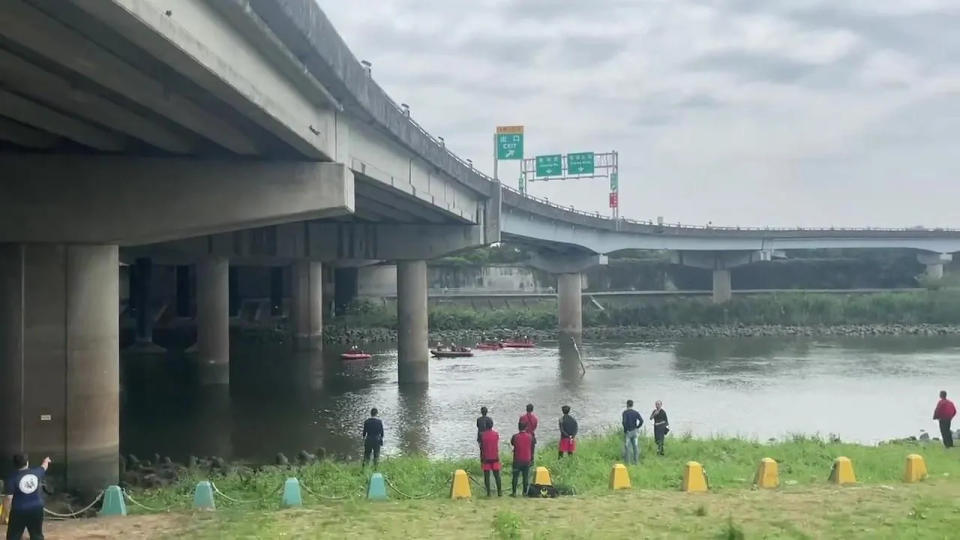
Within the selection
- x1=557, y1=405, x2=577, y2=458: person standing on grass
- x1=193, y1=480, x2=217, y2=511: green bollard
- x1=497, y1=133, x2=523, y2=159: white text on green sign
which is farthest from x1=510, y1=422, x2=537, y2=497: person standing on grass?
x1=497, y1=133, x2=523, y2=159: white text on green sign

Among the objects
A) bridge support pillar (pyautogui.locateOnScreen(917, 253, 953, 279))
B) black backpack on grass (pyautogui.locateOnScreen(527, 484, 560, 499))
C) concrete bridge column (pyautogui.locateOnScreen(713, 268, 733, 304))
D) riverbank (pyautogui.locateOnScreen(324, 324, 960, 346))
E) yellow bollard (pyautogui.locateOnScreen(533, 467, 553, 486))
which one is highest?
bridge support pillar (pyautogui.locateOnScreen(917, 253, 953, 279))

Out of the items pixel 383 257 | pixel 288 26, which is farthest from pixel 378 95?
pixel 383 257

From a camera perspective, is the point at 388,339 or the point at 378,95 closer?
the point at 378,95

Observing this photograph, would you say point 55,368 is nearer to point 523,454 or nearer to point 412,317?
point 523,454

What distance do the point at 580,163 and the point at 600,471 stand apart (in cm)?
5052

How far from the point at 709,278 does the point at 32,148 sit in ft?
296

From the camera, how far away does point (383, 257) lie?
132ft

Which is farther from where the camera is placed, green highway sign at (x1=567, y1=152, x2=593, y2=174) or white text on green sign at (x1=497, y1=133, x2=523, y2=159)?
green highway sign at (x1=567, y1=152, x2=593, y2=174)

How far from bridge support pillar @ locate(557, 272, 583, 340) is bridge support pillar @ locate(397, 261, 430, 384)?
99.6 ft

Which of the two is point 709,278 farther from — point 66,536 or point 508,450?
point 66,536

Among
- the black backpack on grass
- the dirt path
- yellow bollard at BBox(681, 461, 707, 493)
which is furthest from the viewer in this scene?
yellow bollard at BBox(681, 461, 707, 493)

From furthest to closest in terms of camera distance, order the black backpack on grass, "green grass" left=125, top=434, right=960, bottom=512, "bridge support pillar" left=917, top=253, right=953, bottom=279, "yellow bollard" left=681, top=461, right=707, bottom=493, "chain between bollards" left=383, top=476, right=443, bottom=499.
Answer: "bridge support pillar" left=917, top=253, right=953, bottom=279 → "green grass" left=125, top=434, right=960, bottom=512 → "yellow bollard" left=681, top=461, right=707, bottom=493 → "chain between bollards" left=383, top=476, right=443, bottom=499 → the black backpack on grass

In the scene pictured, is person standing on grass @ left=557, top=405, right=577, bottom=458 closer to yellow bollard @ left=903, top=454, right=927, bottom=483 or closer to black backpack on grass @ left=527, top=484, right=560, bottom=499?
black backpack on grass @ left=527, top=484, right=560, bottom=499

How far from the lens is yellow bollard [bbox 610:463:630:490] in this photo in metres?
15.7
